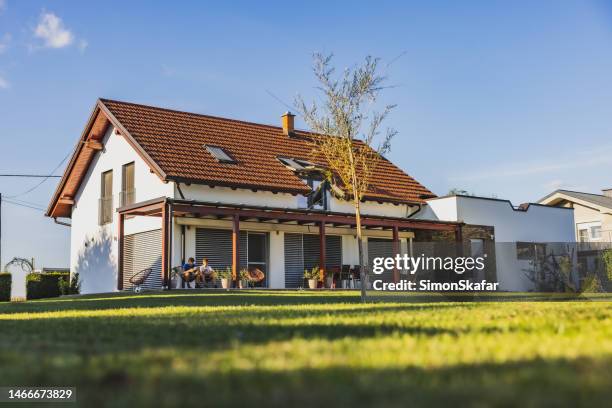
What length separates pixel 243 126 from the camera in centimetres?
2875

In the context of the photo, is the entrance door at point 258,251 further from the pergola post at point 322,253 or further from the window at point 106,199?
the window at point 106,199

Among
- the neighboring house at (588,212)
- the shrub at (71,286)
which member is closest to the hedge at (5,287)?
the shrub at (71,286)

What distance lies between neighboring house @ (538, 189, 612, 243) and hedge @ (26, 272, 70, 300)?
26.5 meters

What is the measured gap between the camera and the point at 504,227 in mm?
29062

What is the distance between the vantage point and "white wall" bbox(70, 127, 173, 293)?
24.2 meters

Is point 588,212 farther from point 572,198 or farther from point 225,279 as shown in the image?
point 225,279

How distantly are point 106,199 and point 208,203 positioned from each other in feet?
25.7

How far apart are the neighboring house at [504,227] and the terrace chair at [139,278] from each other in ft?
37.9

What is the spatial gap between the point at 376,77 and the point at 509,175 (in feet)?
57.6

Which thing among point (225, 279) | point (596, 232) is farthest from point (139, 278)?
point (596, 232)

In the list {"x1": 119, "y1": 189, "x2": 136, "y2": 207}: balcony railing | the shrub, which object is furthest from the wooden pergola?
the shrub

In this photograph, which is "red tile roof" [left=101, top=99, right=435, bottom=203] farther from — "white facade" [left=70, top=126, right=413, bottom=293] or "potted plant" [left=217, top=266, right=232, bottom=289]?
"potted plant" [left=217, top=266, right=232, bottom=289]

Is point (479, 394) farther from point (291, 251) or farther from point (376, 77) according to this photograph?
point (291, 251)

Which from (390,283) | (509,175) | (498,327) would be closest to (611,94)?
(390,283)
